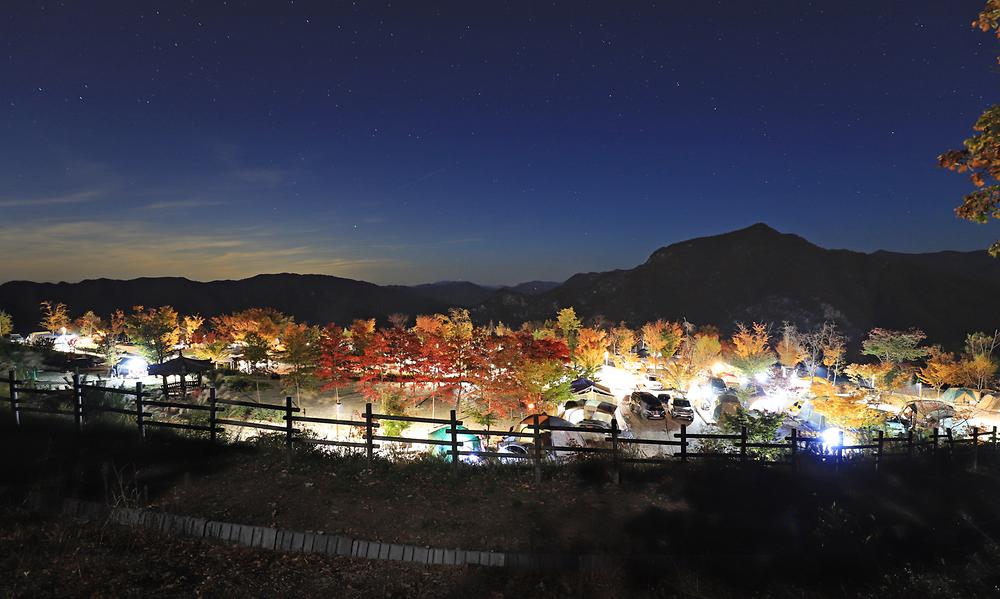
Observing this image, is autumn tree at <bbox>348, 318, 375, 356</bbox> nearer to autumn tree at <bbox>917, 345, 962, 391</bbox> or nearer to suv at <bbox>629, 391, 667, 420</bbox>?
suv at <bbox>629, 391, 667, 420</bbox>

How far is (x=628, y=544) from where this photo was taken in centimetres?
795

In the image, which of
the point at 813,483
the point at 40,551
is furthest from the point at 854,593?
the point at 40,551

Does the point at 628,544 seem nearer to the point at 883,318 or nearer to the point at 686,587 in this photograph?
the point at 686,587

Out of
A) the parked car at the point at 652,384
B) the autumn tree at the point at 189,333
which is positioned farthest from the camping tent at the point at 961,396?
the autumn tree at the point at 189,333

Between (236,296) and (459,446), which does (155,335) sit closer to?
(459,446)

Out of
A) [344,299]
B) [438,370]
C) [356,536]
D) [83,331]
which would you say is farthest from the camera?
[344,299]

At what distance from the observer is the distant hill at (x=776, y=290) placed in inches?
3659

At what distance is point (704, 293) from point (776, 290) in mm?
16084

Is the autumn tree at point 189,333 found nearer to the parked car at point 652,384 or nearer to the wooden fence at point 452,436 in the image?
the wooden fence at point 452,436

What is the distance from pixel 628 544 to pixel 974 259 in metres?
223

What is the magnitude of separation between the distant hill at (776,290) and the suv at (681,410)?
257ft

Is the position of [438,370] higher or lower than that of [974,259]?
lower

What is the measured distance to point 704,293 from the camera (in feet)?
397

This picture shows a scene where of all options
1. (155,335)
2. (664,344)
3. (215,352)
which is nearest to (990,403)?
(664,344)
